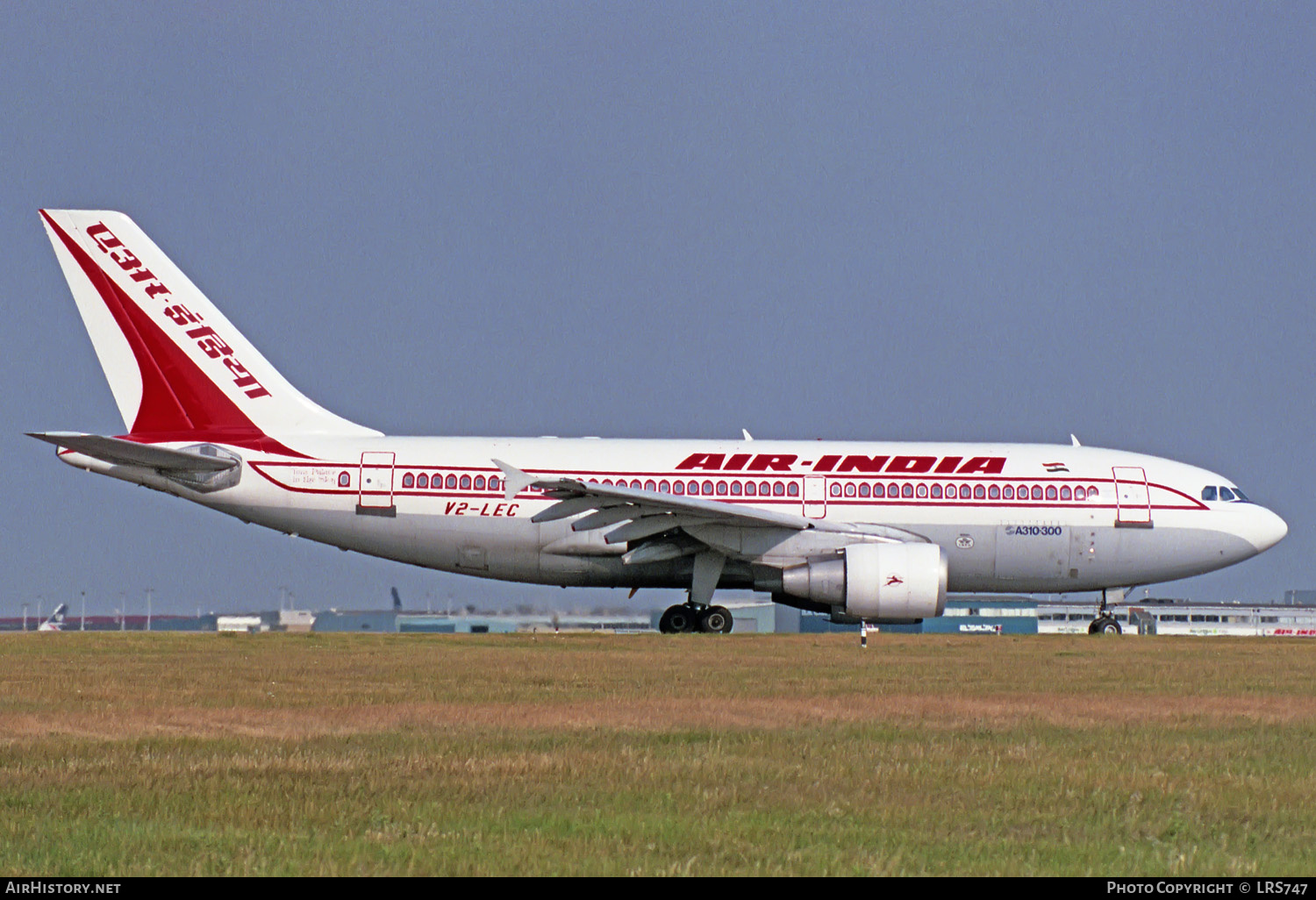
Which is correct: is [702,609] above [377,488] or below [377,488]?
below

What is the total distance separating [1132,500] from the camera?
28562mm

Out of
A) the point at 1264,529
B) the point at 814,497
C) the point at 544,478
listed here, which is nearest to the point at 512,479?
the point at 544,478

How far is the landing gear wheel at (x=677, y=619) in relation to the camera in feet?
88.5

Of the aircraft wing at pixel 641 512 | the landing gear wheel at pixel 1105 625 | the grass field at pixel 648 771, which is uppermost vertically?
the aircraft wing at pixel 641 512

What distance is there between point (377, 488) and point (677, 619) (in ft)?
19.1

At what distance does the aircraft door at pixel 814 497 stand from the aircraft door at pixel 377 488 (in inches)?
287

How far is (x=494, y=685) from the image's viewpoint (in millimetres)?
14359

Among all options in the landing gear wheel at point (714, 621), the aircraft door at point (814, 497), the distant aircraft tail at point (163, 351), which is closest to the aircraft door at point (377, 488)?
the distant aircraft tail at point (163, 351)

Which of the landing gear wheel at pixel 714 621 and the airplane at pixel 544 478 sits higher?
the airplane at pixel 544 478

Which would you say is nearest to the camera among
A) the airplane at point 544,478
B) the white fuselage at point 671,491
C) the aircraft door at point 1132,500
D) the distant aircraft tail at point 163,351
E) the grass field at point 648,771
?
the grass field at point 648,771

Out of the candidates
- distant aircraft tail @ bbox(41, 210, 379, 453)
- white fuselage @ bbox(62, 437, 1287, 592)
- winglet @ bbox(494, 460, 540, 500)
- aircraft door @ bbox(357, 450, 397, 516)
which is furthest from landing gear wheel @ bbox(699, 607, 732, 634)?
distant aircraft tail @ bbox(41, 210, 379, 453)

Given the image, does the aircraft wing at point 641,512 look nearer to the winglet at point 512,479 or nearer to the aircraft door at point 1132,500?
the winglet at point 512,479

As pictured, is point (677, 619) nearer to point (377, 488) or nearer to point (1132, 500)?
point (377, 488)

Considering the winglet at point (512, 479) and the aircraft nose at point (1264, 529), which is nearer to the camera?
the winglet at point (512, 479)
